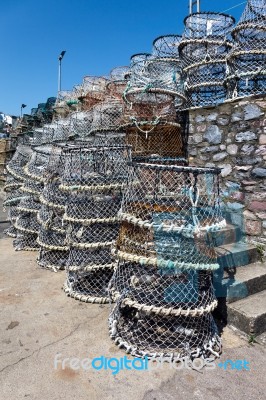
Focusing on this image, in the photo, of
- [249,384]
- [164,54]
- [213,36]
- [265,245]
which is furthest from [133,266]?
[164,54]

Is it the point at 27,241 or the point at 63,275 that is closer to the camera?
the point at 63,275

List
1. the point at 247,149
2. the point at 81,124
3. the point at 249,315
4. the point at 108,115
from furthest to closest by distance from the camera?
1. the point at 81,124
2. the point at 108,115
3. the point at 247,149
4. the point at 249,315

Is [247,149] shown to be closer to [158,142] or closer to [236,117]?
[236,117]

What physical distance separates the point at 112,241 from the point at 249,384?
1.73 m

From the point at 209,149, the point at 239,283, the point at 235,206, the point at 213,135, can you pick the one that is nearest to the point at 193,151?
the point at 209,149

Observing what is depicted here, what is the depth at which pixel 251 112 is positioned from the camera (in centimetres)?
361

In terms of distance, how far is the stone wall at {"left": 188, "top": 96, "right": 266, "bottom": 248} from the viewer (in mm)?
3543

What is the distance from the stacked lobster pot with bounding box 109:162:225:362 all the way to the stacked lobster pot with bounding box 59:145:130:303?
565 mm

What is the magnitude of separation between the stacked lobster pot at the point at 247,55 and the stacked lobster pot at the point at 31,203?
2930 millimetres

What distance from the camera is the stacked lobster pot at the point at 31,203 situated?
4754mm

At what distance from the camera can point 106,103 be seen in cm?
575

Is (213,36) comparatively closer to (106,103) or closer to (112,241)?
(106,103)

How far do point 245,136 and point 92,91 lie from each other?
561 cm

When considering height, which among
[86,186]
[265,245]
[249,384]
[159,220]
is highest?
[86,186]
